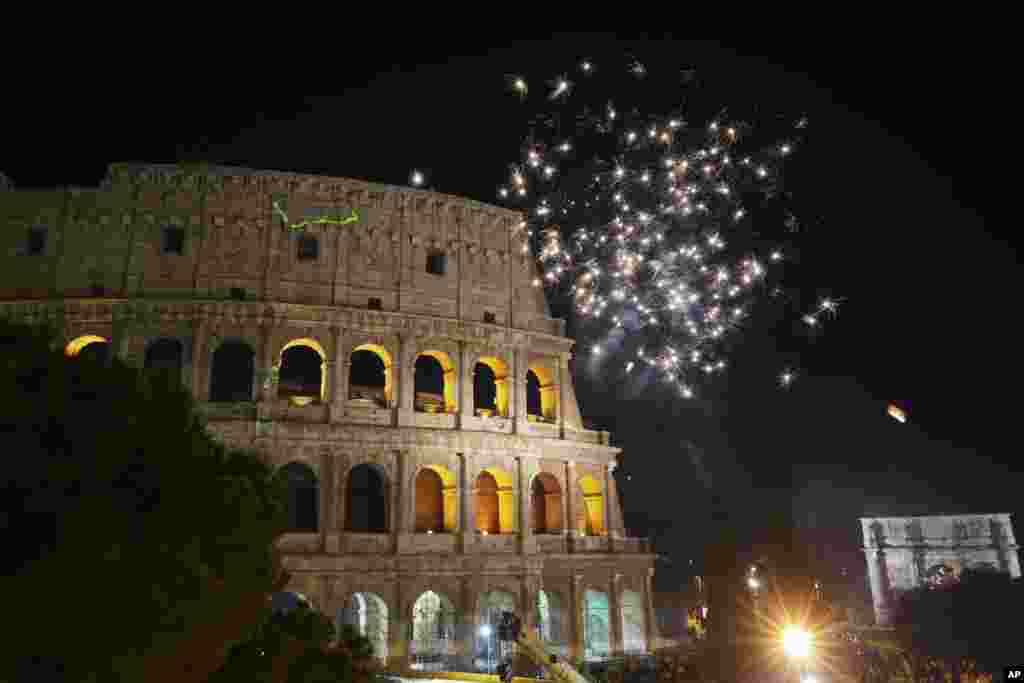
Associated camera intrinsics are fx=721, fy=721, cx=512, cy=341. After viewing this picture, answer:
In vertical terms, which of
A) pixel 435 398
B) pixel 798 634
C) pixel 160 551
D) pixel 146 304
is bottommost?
pixel 798 634

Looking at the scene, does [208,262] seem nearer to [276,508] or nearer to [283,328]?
[283,328]

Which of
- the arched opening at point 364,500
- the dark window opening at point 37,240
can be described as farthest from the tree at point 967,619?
the dark window opening at point 37,240

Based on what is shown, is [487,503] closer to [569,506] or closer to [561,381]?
[569,506]

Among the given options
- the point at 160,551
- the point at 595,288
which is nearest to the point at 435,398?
the point at 595,288

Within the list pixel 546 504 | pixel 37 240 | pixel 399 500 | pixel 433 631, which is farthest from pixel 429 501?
pixel 37 240

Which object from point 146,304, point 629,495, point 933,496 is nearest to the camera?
point 146,304
